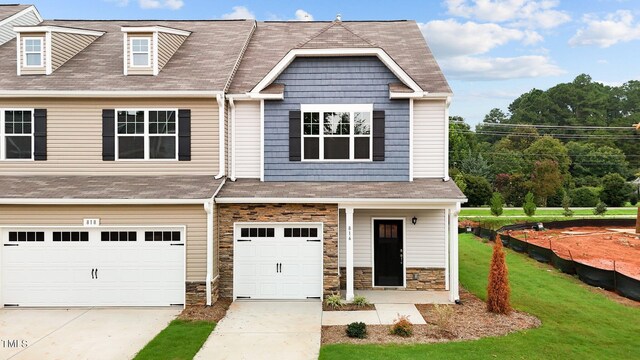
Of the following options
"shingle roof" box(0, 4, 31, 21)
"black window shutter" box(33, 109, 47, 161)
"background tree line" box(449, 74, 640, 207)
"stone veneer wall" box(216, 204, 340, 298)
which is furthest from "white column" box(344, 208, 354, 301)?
"background tree line" box(449, 74, 640, 207)

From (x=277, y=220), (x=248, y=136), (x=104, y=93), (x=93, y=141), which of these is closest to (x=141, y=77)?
(x=104, y=93)

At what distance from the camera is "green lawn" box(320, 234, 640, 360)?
8.91m

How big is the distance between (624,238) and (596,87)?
81.1 meters

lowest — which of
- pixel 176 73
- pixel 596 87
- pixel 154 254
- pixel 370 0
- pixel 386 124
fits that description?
pixel 154 254

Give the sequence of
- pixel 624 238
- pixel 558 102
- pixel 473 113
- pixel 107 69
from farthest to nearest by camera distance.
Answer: pixel 473 113
pixel 558 102
pixel 624 238
pixel 107 69

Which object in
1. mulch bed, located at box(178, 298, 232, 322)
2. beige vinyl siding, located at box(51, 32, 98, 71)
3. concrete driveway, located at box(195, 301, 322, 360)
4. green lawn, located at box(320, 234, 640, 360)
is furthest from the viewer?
beige vinyl siding, located at box(51, 32, 98, 71)

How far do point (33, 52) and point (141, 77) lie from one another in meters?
3.60

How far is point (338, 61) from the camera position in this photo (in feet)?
45.7

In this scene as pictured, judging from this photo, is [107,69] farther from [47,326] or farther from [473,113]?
[473,113]

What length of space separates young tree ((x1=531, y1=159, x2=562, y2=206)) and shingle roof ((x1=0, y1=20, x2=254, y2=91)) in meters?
35.6

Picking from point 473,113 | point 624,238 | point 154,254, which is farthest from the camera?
point 473,113

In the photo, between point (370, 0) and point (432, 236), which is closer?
point (432, 236)

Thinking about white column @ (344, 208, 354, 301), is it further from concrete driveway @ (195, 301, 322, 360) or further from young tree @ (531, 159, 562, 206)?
young tree @ (531, 159, 562, 206)

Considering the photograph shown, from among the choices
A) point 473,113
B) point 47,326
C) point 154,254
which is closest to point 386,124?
point 154,254
